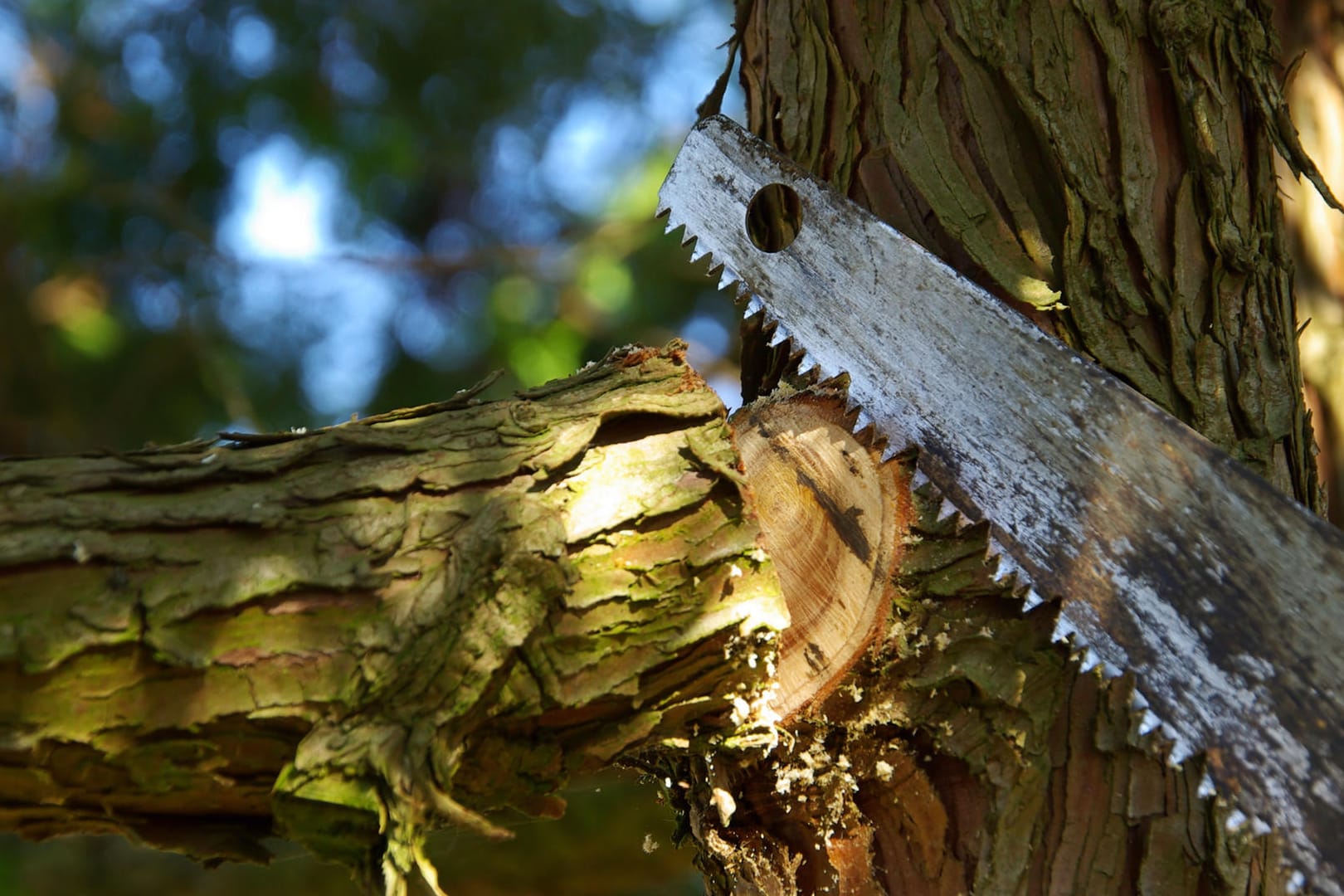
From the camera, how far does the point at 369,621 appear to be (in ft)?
3.94

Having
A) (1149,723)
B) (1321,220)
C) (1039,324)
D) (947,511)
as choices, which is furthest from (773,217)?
(1321,220)

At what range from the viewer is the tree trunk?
4.71 feet

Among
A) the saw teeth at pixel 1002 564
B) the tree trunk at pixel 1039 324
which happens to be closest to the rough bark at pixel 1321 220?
the tree trunk at pixel 1039 324

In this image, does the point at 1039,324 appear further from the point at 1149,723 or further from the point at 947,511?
the point at 1149,723

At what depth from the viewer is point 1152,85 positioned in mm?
1705

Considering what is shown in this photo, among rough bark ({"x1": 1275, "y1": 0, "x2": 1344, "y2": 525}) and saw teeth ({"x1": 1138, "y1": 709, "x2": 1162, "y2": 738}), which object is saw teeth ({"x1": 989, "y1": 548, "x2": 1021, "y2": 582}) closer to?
saw teeth ({"x1": 1138, "y1": 709, "x2": 1162, "y2": 738})

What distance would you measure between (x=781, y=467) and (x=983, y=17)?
0.84 metres

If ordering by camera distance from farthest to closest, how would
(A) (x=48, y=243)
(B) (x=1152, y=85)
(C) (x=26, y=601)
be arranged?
(A) (x=48, y=243)
(B) (x=1152, y=85)
(C) (x=26, y=601)

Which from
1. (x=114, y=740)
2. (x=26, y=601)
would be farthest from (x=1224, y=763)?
(x=26, y=601)

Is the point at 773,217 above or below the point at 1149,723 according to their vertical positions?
above

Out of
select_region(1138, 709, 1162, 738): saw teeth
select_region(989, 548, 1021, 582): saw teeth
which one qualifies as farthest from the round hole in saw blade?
select_region(1138, 709, 1162, 738): saw teeth

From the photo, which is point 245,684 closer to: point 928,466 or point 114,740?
point 114,740

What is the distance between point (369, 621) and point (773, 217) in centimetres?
100

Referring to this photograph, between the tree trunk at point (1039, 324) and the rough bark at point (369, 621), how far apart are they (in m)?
0.25
